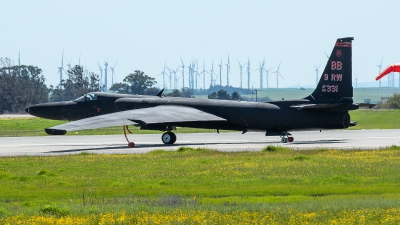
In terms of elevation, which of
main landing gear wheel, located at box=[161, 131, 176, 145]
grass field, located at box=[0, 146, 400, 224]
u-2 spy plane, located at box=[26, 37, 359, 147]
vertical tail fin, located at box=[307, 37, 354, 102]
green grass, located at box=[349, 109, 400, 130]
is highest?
vertical tail fin, located at box=[307, 37, 354, 102]

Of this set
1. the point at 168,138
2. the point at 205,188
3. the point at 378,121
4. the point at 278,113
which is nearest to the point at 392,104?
the point at 378,121

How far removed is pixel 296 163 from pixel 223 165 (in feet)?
9.30

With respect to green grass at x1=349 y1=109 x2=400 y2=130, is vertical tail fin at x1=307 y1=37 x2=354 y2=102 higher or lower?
higher

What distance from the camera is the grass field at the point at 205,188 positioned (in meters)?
16.7

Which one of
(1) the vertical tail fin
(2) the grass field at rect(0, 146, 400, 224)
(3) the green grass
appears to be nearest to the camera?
(2) the grass field at rect(0, 146, 400, 224)

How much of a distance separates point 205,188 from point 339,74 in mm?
22957

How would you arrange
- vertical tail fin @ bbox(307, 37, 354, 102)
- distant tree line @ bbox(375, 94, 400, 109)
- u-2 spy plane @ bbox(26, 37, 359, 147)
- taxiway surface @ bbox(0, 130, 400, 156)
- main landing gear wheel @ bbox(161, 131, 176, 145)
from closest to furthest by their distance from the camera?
1. taxiway surface @ bbox(0, 130, 400, 156)
2. u-2 spy plane @ bbox(26, 37, 359, 147)
3. vertical tail fin @ bbox(307, 37, 354, 102)
4. main landing gear wheel @ bbox(161, 131, 176, 145)
5. distant tree line @ bbox(375, 94, 400, 109)

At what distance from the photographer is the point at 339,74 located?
44094mm

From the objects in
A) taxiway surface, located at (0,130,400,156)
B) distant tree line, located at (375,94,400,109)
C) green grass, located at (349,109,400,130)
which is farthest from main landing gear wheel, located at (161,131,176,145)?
distant tree line, located at (375,94,400,109)

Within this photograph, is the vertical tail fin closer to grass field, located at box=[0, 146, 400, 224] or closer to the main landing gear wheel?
the main landing gear wheel

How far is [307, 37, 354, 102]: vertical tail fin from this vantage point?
44.0 m

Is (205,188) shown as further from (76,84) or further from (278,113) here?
(76,84)

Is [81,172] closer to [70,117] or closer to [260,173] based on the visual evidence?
A: [260,173]

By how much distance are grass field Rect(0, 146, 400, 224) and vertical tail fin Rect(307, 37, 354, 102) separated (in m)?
9.24
